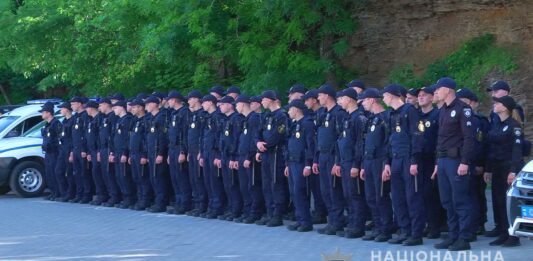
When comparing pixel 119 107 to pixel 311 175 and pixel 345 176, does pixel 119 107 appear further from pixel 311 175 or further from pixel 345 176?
pixel 345 176

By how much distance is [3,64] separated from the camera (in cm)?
3316

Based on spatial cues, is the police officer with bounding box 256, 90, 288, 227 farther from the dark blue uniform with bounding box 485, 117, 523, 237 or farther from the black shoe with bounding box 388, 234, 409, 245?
the dark blue uniform with bounding box 485, 117, 523, 237

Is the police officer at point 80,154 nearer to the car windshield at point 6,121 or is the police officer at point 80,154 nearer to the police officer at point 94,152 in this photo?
the police officer at point 94,152

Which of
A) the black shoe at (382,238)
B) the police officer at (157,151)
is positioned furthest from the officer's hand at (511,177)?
the police officer at (157,151)

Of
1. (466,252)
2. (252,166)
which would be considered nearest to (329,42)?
(252,166)

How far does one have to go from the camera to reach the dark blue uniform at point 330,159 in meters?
13.1

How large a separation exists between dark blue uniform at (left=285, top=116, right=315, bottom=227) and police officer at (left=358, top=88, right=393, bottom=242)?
3.95ft

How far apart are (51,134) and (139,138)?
2563mm

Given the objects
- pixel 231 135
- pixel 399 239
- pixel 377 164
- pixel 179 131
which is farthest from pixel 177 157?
pixel 399 239

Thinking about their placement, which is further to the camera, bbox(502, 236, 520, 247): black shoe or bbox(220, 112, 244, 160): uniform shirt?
bbox(220, 112, 244, 160): uniform shirt

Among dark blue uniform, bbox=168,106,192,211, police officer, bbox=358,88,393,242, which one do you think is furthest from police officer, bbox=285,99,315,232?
dark blue uniform, bbox=168,106,192,211

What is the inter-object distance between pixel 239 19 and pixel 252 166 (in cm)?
837

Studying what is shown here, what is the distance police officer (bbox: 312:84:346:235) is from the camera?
1315 centimetres

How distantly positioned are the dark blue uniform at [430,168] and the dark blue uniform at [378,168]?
459 millimetres
